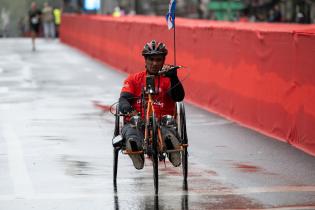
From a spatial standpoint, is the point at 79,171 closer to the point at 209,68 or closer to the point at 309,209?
the point at 309,209

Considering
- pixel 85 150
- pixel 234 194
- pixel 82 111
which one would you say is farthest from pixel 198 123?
pixel 234 194

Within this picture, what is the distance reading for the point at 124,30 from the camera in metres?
32.6

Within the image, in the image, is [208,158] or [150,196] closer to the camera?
[150,196]

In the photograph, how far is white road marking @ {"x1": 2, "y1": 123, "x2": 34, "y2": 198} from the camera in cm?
1063

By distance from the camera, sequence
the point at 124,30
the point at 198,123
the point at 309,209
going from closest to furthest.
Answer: the point at 309,209 → the point at 198,123 → the point at 124,30

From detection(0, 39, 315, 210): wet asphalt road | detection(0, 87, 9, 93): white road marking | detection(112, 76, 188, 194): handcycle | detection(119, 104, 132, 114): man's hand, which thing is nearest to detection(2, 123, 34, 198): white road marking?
detection(0, 39, 315, 210): wet asphalt road

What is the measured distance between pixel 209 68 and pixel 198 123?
2.76 meters

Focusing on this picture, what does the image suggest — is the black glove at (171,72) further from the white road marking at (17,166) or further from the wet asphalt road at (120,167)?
the white road marking at (17,166)

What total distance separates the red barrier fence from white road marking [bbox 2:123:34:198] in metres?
3.62

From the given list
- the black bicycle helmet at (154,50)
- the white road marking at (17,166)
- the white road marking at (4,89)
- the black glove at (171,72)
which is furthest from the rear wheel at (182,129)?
the white road marking at (4,89)

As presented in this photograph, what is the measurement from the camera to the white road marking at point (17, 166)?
34.9ft

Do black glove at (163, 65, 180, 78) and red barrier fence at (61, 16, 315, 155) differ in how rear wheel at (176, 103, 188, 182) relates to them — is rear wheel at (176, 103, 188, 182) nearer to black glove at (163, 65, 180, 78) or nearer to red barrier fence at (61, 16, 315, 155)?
black glove at (163, 65, 180, 78)

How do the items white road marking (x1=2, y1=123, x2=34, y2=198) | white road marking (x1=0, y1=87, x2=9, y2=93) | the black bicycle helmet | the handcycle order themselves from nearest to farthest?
the handcycle < white road marking (x1=2, y1=123, x2=34, y2=198) < the black bicycle helmet < white road marking (x1=0, y1=87, x2=9, y2=93)

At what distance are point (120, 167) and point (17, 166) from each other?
117 centimetres
